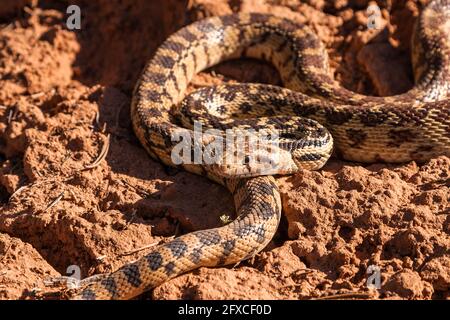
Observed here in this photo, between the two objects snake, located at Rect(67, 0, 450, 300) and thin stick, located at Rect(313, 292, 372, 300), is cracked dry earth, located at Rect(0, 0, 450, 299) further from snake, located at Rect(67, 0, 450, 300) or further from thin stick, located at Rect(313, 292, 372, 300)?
snake, located at Rect(67, 0, 450, 300)

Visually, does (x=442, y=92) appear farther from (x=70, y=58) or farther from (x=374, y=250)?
(x=70, y=58)

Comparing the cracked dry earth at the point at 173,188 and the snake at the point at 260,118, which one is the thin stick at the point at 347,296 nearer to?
the cracked dry earth at the point at 173,188

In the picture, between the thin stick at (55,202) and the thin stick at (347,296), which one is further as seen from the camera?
the thin stick at (55,202)

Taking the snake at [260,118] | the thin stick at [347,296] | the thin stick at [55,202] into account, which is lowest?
the thin stick at [347,296]

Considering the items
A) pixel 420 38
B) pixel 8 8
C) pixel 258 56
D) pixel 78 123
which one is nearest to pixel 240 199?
pixel 78 123

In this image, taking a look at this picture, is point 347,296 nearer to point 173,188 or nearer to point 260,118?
point 173,188

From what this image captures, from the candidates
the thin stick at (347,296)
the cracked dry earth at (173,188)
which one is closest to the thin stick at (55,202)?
the cracked dry earth at (173,188)

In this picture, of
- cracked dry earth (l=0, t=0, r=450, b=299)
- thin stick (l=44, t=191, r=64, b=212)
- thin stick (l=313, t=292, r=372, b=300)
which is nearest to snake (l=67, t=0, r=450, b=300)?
cracked dry earth (l=0, t=0, r=450, b=299)
